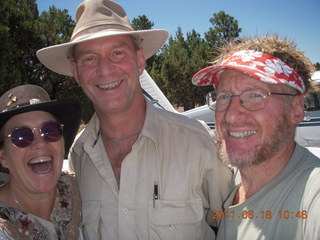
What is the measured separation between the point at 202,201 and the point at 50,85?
15099mm

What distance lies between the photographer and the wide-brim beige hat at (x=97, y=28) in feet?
7.65

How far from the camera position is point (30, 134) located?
6.49ft

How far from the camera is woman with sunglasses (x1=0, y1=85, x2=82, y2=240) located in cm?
194

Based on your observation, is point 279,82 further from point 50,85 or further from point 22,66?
point 50,85

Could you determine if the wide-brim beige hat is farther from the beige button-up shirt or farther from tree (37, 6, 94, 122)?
tree (37, 6, 94, 122)

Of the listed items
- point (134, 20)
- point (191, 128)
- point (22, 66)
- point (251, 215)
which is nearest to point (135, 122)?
point (191, 128)

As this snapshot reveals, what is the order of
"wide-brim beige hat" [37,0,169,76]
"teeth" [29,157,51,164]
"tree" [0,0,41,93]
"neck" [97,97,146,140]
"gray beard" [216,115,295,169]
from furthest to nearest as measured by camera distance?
1. "tree" [0,0,41,93]
2. "neck" [97,97,146,140]
3. "wide-brim beige hat" [37,0,169,76]
4. "teeth" [29,157,51,164]
5. "gray beard" [216,115,295,169]

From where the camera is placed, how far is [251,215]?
1810mm

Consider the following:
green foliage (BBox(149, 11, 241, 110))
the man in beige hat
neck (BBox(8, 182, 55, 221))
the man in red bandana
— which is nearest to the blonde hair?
the man in red bandana

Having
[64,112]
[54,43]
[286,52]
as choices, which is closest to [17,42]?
[54,43]

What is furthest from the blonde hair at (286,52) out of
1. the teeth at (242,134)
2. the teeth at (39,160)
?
the teeth at (39,160)

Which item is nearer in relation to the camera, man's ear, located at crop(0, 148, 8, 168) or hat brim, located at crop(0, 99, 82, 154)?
hat brim, located at crop(0, 99, 82, 154)

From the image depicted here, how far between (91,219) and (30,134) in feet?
2.50

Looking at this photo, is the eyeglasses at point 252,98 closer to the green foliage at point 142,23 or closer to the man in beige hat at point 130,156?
the man in beige hat at point 130,156
